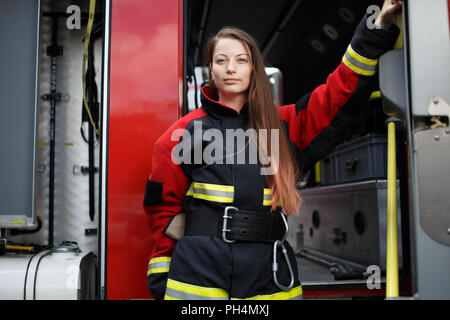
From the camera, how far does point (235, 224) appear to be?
63.9 inches

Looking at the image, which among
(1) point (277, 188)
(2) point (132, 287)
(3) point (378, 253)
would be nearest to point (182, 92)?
(1) point (277, 188)

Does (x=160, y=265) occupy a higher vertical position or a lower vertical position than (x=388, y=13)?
lower

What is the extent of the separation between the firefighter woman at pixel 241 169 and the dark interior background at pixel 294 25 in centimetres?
272

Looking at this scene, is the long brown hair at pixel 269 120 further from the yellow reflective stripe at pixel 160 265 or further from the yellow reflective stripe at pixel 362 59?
the yellow reflective stripe at pixel 160 265

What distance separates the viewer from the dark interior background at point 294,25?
483 centimetres

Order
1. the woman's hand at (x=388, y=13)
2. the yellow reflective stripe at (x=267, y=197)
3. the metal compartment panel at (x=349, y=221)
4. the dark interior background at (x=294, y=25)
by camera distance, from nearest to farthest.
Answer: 1. the woman's hand at (x=388, y=13)
2. the yellow reflective stripe at (x=267, y=197)
3. the metal compartment panel at (x=349, y=221)
4. the dark interior background at (x=294, y=25)

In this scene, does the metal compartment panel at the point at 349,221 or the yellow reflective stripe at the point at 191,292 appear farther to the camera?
the metal compartment panel at the point at 349,221

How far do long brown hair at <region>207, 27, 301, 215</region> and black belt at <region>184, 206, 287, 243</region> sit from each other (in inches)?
3.2

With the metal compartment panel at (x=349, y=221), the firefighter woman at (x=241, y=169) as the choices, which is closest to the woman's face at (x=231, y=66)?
the firefighter woman at (x=241, y=169)

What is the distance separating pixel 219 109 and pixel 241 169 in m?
0.30

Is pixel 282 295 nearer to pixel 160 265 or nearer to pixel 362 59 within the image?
pixel 160 265

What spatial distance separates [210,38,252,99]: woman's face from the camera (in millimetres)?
1747

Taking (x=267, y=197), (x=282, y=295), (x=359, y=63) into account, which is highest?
(x=359, y=63)

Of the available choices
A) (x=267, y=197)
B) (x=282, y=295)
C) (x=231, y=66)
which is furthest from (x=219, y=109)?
(x=282, y=295)
